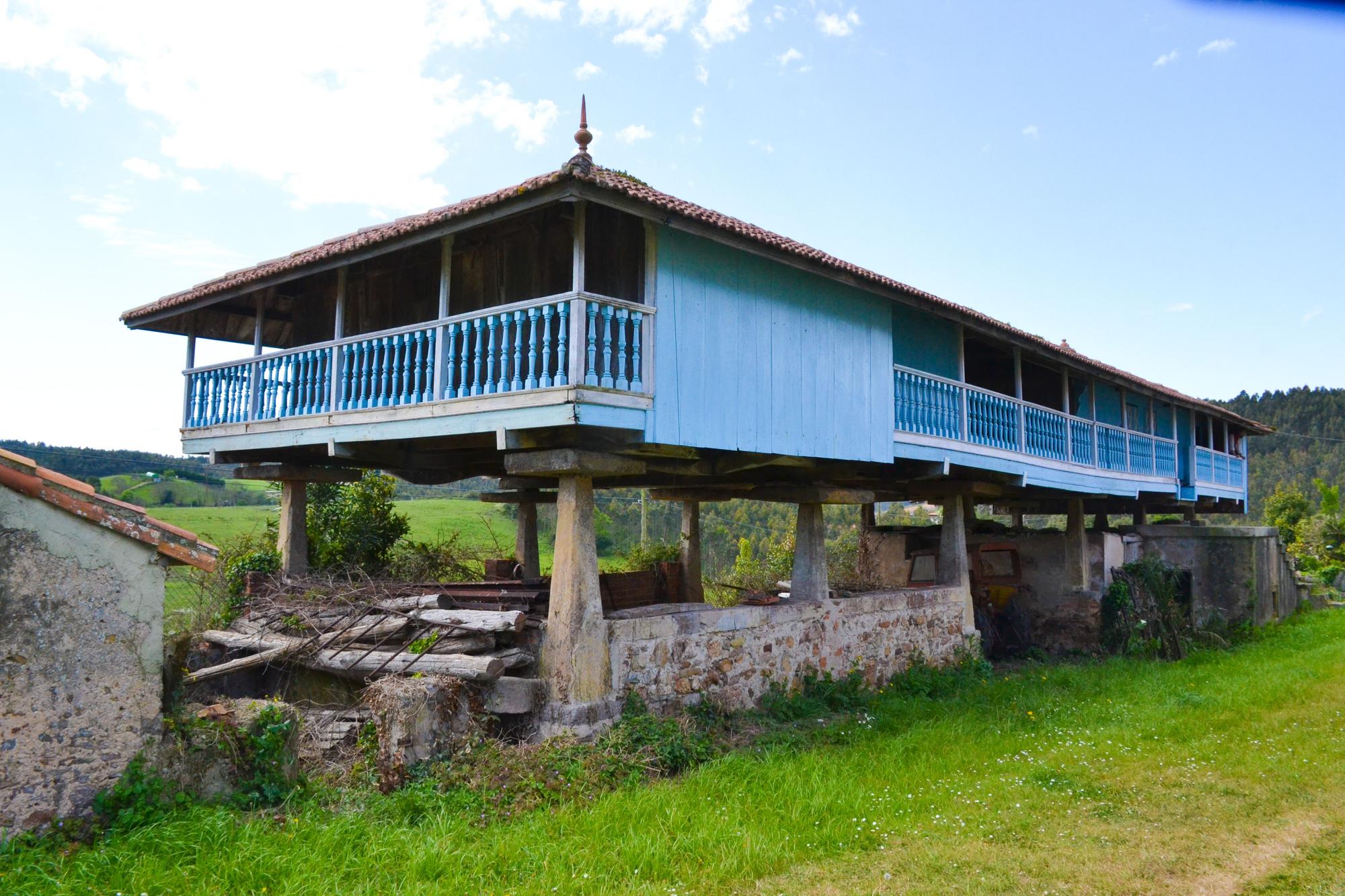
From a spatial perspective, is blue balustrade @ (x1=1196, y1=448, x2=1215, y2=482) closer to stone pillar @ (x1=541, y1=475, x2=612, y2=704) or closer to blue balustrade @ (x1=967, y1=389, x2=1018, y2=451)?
blue balustrade @ (x1=967, y1=389, x2=1018, y2=451)

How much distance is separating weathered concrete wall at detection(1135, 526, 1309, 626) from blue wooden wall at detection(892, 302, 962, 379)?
759cm

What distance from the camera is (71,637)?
478 centimetres

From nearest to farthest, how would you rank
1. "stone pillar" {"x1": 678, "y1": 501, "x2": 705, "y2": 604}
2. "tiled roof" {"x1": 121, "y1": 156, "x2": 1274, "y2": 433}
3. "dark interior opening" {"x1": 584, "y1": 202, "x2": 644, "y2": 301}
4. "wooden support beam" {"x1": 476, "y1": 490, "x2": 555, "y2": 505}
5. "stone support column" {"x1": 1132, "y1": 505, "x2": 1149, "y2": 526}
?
"tiled roof" {"x1": 121, "y1": 156, "x2": 1274, "y2": 433} < "dark interior opening" {"x1": 584, "y1": 202, "x2": 644, "y2": 301} < "wooden support beam" {"x1": 476, "y1": 490, "x2": 555, "y2": 505} < "stone pillar" {"x1": 678, "y1": 501, "x2": 705, "y2": 604} < "stone support column" {"x1": 1132, "y1": 505, "x2": 1149, "y2": 526}

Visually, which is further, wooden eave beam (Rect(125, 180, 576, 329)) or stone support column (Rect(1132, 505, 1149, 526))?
stone support column (Rect(1132, 505, 1149, 526))

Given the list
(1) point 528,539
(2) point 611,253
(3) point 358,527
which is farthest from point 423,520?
(2) point 611,253

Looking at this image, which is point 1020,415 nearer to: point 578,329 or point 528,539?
point 528,539

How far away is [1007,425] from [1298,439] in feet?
131

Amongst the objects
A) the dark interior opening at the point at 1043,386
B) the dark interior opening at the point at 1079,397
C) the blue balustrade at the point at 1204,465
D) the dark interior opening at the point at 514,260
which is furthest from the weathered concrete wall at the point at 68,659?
the blue balustrade at the point at 1204,465

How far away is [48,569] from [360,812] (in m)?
2.21

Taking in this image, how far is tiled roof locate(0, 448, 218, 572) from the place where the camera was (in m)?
4.62

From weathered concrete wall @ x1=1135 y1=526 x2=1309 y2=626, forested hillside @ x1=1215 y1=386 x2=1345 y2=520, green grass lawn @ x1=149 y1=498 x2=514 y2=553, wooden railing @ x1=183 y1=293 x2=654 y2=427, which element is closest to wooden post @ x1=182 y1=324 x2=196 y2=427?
wooden railing @ x1=183 y1=293 x2=654 y2=427

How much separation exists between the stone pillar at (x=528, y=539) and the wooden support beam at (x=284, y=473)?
8.25 feet

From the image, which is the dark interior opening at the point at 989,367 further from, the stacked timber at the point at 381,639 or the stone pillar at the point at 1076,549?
the stacked timber at the point at 381,639

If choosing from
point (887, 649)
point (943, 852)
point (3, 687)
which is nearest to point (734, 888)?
point (943, 852)
